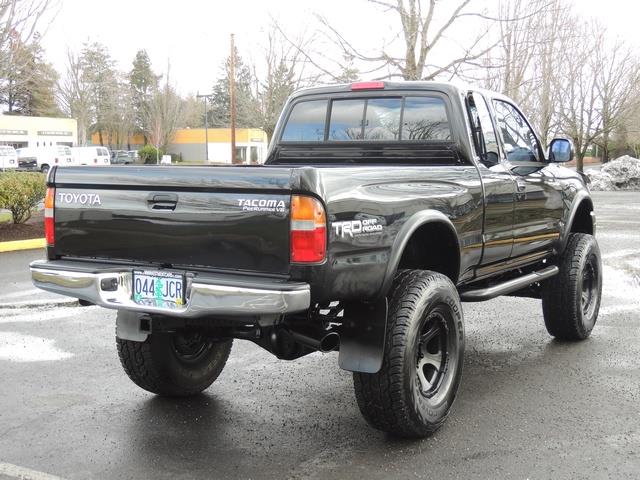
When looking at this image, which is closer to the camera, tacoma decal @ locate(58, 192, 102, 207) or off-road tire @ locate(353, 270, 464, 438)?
off-road tire @ locate(353, 270, 464, 438)

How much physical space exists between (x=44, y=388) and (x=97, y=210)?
170 centimetres

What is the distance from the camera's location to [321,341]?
12.0 feet

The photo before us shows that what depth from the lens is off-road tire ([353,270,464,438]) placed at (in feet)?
12.1

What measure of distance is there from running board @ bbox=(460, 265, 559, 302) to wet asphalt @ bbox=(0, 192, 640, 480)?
647mm

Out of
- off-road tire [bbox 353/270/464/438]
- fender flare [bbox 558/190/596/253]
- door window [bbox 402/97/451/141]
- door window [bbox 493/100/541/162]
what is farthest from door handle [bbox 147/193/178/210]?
fender flare [bbox 558/190/596/253]

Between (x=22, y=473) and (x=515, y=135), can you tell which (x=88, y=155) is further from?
(x=22, y=473)

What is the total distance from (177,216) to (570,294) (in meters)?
3.66

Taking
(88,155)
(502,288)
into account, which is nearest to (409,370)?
(502,288)

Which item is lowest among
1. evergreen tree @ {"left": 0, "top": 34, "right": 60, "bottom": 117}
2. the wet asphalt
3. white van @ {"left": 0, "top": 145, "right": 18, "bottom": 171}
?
the wet asphalt

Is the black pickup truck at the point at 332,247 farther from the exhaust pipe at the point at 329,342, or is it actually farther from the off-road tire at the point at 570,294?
the off-road tire at the point at 570,294

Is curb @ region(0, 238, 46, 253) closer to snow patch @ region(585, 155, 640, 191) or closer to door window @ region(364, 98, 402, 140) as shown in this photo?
door window @ region(364, 98, 402, 140)

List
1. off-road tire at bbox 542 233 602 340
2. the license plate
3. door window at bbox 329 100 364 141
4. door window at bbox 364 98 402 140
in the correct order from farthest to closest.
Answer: off-road tire at bbox 542 233 602 340
door window at bbox 329 100 364 141
door window at bbox 364 98 402 140
the license plate

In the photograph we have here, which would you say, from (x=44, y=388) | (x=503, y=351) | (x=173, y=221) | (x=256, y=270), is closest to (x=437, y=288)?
(x=256, y=270)

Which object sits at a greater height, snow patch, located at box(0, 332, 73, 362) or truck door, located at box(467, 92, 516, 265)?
truck door, located at box(467, 92, 516, 265)
